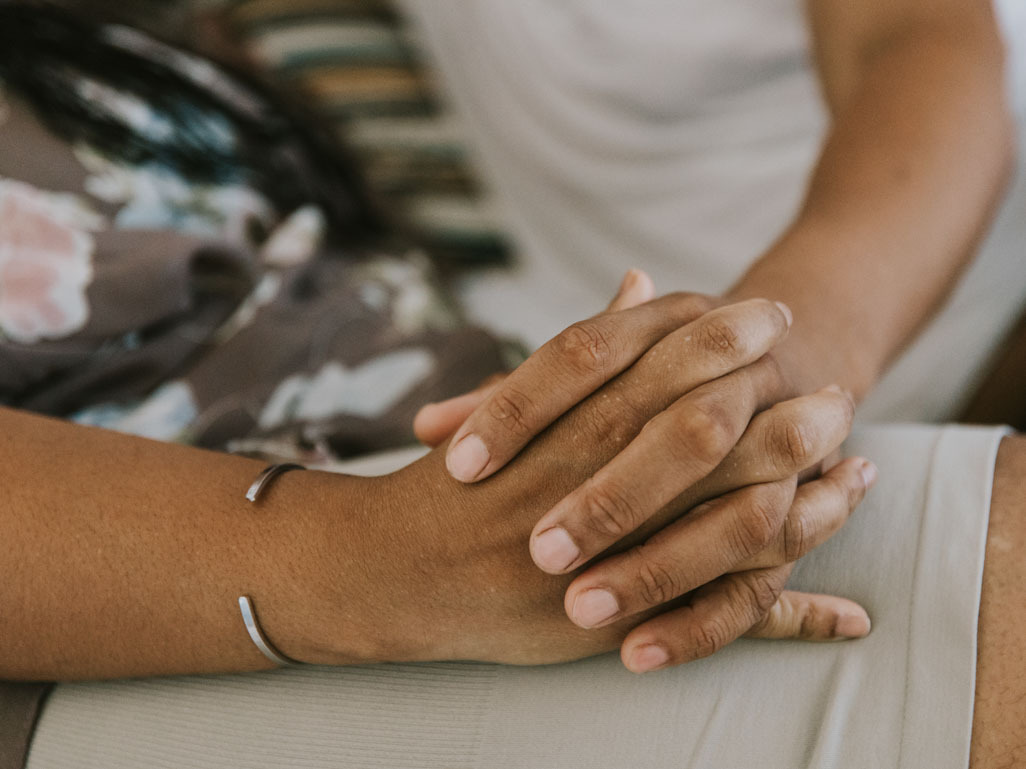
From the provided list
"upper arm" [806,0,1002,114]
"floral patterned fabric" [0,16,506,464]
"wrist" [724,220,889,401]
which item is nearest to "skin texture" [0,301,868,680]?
"wrist" [724,220,889,401]

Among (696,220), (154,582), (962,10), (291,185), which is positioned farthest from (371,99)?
(154,582)

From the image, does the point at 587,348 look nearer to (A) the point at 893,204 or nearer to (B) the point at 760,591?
(B) the point at 760,591

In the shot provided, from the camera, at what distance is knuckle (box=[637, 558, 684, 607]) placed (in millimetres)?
525

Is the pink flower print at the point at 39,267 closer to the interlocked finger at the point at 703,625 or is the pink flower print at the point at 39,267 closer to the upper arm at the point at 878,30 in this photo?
the interlocked finger at the point at 703,625

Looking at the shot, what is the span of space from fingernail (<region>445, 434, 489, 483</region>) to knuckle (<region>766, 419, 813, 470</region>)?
20cm

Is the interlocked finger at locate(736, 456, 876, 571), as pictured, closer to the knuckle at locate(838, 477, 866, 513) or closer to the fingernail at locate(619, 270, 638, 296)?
the knuckle at locate(838, 477, 866, 513)

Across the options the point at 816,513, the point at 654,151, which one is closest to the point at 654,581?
the point at 816,513

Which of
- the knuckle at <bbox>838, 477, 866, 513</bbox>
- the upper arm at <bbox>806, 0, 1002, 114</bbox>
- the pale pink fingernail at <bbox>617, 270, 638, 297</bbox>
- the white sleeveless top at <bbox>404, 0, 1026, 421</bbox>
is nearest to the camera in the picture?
the knuckle at <bbox>838, 477, 866, 513</bbox>

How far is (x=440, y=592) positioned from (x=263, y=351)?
435 millimetres

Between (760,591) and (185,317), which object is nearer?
(760,591)

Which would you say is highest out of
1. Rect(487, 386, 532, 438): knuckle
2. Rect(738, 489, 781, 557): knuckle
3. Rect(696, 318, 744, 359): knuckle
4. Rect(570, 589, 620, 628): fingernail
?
Rect(696, 318, 744, 359): knuckle

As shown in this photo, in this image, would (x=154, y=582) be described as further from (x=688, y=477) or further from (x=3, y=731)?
(x=688, y=477)

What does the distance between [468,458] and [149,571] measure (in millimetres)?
248

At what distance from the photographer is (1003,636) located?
515 millimetres
